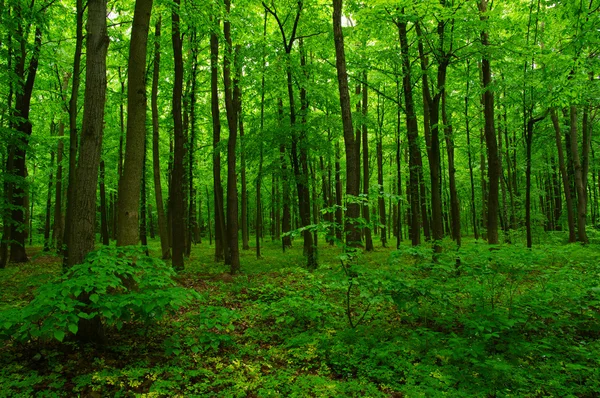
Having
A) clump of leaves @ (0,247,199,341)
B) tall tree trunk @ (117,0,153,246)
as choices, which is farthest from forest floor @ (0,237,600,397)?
tall tree trunk @ (117,0,153,246)

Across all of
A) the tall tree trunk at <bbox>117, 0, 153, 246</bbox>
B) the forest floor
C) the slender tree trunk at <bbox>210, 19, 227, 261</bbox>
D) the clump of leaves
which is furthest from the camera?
the slender tree trunk at <bbox>210, 19, 227, 261</bbox>

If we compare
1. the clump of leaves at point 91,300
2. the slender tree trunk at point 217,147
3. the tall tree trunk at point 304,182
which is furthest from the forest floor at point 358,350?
the slender tree trunk at point 217,147

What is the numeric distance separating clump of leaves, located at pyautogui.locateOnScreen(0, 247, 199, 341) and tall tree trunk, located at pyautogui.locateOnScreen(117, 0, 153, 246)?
1477mm

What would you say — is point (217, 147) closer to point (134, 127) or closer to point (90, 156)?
point (134, 127)

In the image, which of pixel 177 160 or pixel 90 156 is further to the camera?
pixel 177 160

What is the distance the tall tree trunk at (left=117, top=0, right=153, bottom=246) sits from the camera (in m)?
6.02

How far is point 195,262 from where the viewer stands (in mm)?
14484

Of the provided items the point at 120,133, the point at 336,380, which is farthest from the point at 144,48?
the point at 120,133

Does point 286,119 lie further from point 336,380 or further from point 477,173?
point 477,173

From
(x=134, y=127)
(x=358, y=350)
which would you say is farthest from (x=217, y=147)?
(x=358, y=350)

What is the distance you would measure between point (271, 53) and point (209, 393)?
12.2m

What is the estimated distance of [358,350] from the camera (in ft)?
16.9

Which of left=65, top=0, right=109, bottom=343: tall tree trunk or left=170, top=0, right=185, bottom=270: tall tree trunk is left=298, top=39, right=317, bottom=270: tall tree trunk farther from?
left=65, top=0, right=109, bottom=343: tall tree trunk

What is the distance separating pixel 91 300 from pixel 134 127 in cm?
350
